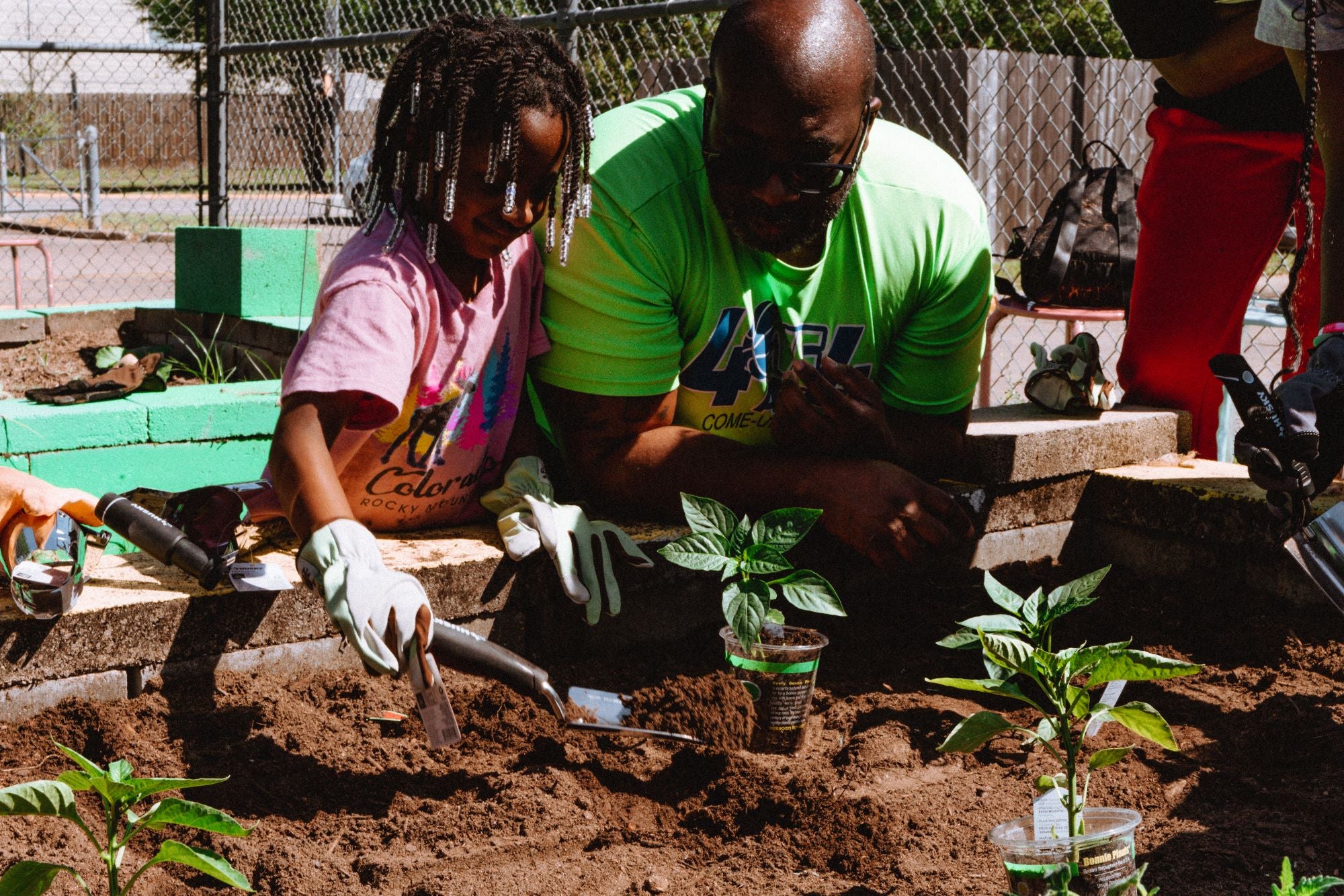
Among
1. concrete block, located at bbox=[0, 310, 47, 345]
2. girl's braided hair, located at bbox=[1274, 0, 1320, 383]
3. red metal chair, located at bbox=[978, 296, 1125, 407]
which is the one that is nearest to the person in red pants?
red metal chair, located at bbox=[978, 296, 1125, 407]

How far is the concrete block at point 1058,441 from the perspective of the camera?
3.10m

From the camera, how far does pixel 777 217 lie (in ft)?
8.36

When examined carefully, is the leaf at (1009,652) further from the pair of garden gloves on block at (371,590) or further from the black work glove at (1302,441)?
the pair of garden gloves on block at (371,590)

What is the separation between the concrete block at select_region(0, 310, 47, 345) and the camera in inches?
A: 257

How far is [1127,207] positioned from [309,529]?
2816 millimetres

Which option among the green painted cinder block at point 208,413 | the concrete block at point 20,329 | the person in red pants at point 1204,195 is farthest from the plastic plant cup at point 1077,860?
the concrete block at point 20,329

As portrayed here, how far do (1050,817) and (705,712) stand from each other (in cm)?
78

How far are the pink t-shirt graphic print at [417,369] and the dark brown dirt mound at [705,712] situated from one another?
0.66 m

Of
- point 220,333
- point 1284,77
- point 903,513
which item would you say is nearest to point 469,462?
point 903,513

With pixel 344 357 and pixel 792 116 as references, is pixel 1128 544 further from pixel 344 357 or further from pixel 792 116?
pixel 344 357

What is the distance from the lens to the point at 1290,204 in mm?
3289

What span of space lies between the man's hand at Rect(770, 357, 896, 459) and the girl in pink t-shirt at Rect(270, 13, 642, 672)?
1.73ft

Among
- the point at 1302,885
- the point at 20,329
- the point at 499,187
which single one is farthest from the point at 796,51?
the point at 20,329

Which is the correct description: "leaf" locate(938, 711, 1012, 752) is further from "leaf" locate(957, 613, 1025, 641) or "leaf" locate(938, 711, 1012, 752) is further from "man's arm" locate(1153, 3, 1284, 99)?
"man's arm" locate(1153, 3, 1284, 99)
